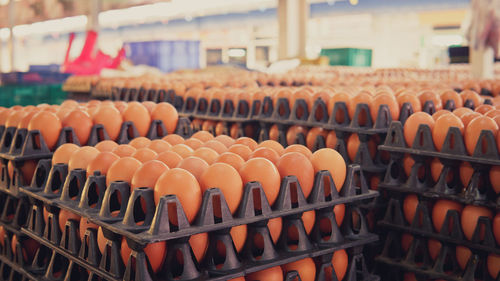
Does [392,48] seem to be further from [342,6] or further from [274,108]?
[274,108]

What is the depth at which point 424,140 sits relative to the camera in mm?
3258

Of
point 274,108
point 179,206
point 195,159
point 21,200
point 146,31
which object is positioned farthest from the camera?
point 146,31

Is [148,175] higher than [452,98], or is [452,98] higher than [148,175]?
[452,98]

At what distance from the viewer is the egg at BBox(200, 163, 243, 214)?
204cm

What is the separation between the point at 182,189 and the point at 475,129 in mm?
1880

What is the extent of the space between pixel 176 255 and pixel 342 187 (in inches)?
34.4

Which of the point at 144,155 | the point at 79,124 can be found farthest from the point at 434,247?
the point at 79,124

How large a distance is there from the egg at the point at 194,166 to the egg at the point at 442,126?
1649mm

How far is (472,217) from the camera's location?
9.98ft

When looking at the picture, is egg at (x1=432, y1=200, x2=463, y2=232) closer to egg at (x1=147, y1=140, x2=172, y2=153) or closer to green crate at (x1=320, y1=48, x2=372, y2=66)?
egg at (x1=147, y1=140, x2=172, y2=153)

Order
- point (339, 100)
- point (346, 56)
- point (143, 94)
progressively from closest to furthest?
point (339, 100) < point (143, 94) < point (346, 56)

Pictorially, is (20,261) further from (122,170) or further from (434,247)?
(434,247)

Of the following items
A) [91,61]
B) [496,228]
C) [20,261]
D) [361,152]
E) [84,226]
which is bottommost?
[20,261]

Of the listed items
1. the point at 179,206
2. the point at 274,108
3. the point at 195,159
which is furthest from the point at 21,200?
the point at 274,108
